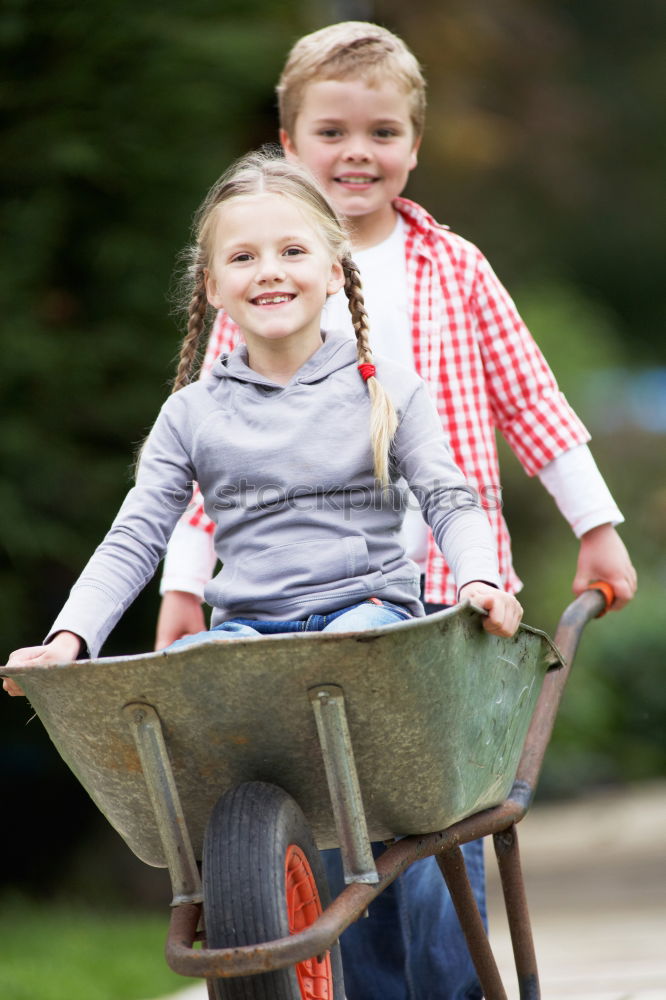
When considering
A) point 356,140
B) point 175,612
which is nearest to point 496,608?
point 175,612

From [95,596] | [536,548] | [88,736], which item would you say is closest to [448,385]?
[95,596]

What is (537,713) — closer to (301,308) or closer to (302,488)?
(302,488)

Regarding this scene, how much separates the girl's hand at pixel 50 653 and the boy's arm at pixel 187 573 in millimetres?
692

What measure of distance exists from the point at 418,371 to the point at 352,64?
602 mm

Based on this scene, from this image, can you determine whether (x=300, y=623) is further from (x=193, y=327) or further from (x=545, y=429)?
(x=545, y=429)

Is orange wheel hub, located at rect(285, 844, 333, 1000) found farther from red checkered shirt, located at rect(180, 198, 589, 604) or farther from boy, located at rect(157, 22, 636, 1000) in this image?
red checkered shirt, located at rect(180, 198, 589, 604)

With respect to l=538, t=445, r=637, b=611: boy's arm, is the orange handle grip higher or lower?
lower

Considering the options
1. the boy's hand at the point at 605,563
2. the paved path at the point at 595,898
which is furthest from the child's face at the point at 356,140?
the paved path at the point at 595,898

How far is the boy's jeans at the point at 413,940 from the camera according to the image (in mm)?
2566

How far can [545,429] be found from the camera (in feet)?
8.66

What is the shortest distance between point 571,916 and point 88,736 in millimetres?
3975

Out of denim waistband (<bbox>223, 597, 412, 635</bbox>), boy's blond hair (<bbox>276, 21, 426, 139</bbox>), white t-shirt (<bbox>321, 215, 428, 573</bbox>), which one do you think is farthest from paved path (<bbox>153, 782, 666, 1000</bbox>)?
boy's blond hair (<bbox>276, 21, 426, 139</bbox>)

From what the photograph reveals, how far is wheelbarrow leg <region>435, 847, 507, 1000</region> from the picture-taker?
2.06m

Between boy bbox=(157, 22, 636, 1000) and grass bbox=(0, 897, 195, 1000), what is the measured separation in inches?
60.8
